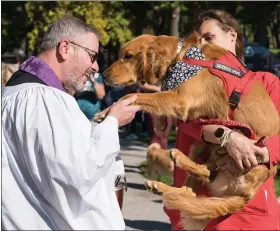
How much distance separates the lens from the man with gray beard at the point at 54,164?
2316mm

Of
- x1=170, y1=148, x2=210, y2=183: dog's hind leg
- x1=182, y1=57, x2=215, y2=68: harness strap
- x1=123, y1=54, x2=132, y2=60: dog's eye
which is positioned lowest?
x1=170, y1=148, x2=210, y2=183: dog's hind leg

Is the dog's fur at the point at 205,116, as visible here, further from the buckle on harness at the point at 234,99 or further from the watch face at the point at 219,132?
the watch face at the point at 219,132

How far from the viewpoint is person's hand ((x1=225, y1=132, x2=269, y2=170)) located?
3088 millimetres

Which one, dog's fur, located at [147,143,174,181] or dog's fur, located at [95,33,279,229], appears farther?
dog's fur, located at [147,143,174,181]

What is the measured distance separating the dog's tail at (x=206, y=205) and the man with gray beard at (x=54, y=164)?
0.77m

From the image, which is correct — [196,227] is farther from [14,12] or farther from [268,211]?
[14,12]

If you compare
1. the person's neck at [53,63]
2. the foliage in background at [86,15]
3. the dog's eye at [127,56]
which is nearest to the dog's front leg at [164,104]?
the dog's eye at [127,56]

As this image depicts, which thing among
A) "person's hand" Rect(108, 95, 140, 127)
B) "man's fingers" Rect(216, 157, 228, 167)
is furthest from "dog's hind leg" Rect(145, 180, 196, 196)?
"person's hand" Rect(108, 95, 140, 127)

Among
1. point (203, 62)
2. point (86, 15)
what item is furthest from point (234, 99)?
point (86, 15)

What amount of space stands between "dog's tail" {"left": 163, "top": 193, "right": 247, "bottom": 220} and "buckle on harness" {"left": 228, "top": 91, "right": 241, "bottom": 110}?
0.55 m

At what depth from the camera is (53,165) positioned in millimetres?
2305

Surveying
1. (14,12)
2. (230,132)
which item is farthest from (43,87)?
(14,12)

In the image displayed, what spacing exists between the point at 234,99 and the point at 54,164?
1428 millimetres

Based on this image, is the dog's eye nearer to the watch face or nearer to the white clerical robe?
the watch face
